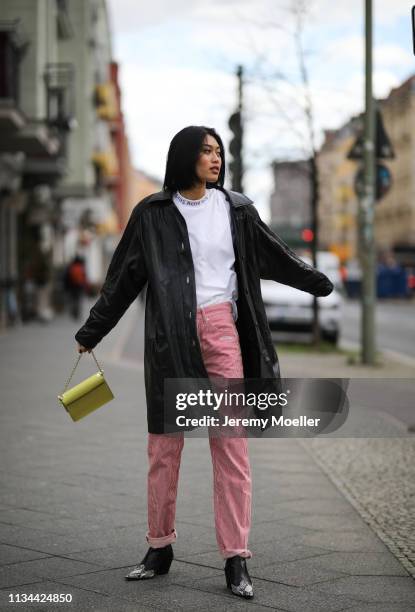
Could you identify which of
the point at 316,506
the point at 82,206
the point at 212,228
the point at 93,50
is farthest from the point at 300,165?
the point at 93,50

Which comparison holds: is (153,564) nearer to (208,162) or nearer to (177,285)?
(177,285)

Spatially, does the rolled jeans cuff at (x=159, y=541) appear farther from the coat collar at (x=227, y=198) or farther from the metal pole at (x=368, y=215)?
the metal pole at (x=368, y=215)

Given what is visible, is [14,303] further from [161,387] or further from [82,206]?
[161,387]

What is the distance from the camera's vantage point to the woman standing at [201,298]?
4.36 meters

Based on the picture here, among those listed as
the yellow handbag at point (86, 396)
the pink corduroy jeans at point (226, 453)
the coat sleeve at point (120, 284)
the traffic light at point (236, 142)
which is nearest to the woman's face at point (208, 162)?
the coat sleeve at point (120, 284)

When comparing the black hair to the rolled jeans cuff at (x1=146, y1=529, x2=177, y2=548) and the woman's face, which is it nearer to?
the woman's face

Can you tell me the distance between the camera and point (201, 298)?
440 cm

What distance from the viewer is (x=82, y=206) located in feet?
128

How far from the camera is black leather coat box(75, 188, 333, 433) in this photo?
435cm

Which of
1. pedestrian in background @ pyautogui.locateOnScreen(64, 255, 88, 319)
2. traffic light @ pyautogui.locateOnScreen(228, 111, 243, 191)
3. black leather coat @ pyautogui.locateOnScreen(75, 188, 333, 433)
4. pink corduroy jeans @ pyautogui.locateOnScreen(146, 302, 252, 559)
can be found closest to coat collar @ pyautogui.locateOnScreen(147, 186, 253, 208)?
black leather coat @ pyautogui.locateOnScreen(75, 188, 333, 433)

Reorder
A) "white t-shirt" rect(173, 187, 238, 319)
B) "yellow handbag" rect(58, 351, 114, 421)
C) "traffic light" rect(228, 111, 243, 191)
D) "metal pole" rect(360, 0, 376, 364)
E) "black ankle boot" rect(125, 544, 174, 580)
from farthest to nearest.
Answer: "traffic light" rect(228, 111, 243, 191) < "metal pole" rect(360, 0, 376, 364) < "yellow handbag" rect(58, 351, 114, 421) < "black ankle boot" rect(125, 544, 174, 580) < "white t-shirt" rect(173, 187, 238, 319)

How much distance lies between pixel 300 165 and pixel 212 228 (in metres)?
16.0

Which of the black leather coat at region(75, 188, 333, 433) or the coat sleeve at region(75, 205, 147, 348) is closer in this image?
the black leather coat at region(75, 188, 333, 433)

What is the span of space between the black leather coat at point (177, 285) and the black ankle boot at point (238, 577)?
0.58 m
